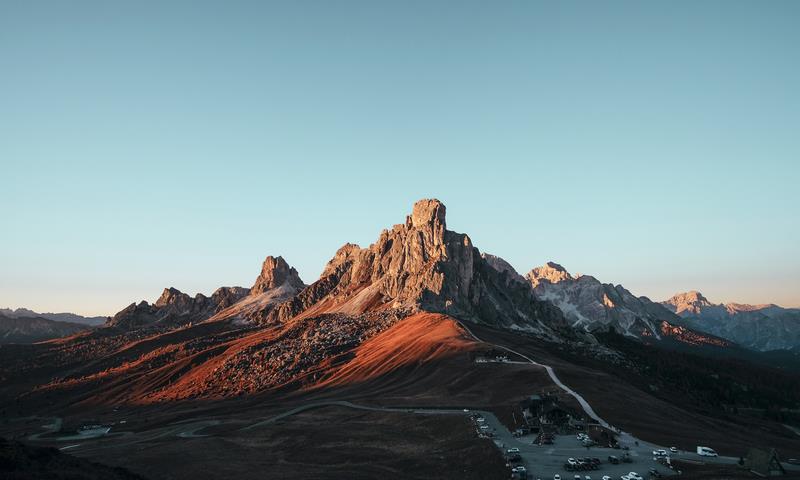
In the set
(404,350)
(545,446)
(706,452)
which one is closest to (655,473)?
(706,452)

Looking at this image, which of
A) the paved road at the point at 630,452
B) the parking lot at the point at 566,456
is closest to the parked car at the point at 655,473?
the parking lot at the point at 566,456

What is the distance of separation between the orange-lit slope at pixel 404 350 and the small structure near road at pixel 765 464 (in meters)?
93.6

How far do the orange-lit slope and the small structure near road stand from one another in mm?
93551

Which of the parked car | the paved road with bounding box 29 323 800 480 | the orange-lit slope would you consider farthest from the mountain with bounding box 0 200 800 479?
the parked car

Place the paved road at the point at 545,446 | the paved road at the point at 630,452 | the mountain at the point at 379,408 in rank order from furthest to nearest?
the mountain at the point at 379,408 < the paved road at the point at 630,452 < the paved road at the point at 545,446

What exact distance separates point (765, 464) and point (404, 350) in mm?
116060

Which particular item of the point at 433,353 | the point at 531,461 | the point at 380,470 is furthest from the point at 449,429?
the point at 433,353

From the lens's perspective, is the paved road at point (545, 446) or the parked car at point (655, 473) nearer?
the parked car at point (655, 473)

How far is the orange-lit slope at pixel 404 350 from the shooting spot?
516 feet

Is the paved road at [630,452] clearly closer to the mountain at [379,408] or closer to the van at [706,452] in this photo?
the van at [706,452]

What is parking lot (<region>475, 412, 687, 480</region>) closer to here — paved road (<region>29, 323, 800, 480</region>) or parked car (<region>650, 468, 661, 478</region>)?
paved road (<region>29, 323, 800, 480</region>)

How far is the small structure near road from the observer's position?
60.2 meters

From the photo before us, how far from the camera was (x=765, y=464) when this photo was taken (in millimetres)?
60469

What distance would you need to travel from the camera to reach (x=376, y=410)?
116625 mm
